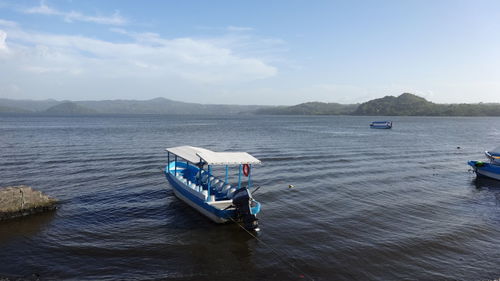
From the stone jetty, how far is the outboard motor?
35.3 feet

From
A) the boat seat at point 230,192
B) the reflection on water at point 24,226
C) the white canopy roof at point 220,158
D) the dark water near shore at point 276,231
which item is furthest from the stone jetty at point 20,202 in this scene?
the boat seat at point 230,192

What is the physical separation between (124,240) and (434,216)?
1612 centimetres

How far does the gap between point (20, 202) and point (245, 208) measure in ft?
38.7

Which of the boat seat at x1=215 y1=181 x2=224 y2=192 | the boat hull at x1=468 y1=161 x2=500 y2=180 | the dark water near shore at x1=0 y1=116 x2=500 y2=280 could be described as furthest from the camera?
the boat hull at x1=468 y1=161 x2=500 y2=180

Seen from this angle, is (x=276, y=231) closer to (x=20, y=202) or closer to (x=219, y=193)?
(x=219, y=193)

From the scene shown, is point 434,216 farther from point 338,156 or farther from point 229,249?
point 338,156

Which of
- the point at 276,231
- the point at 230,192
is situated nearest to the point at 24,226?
the point at 230,192

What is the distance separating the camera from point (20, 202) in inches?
707

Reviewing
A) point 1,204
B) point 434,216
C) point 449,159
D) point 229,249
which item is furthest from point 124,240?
point 449,159

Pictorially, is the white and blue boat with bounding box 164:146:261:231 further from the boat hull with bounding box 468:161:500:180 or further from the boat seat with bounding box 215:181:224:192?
the boat hull with bounding box 468:161:500:180

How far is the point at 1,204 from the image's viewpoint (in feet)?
56.7

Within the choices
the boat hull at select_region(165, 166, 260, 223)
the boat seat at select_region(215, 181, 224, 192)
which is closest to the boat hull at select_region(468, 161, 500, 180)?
the boat hull at select_region(165, 166, 260, 223)

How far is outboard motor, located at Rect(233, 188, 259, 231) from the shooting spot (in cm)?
1606

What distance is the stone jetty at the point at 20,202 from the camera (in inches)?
688
